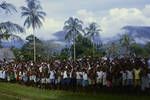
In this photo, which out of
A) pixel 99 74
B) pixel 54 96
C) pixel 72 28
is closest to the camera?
pixel 54 96

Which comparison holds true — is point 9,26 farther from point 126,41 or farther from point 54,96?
point 126,41

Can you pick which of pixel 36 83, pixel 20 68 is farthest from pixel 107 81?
pixel 20 68

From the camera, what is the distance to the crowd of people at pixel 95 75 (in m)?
28.8

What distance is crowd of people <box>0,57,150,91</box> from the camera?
94.5ft

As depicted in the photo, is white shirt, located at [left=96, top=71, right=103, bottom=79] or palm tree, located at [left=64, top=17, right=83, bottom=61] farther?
palm tree, located at [left=64, top=17, right=83, bottom=61]

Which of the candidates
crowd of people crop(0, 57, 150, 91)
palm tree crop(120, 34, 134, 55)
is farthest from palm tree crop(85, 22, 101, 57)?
crowd of people crop(0, 57, 150, 91)

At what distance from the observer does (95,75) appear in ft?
103

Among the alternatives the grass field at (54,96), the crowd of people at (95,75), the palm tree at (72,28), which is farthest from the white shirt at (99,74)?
the palm tree at (72,28)

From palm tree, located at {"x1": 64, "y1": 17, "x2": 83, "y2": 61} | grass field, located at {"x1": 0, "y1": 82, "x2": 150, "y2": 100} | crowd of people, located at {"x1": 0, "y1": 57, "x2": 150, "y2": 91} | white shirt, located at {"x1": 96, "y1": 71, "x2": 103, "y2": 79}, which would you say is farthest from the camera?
palm tree, located at {"x1": 64, "y1": 17, "x2": 83, "y2": 61}

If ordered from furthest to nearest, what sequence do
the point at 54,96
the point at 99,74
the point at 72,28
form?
the point at 72,28
the point at 99,74
the point at 54,96

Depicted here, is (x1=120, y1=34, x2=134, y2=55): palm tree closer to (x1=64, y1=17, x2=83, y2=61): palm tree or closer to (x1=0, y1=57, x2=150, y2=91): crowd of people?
(x1=64, y1=17, x2=83, y2=61): palm tree

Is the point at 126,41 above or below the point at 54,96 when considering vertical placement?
above

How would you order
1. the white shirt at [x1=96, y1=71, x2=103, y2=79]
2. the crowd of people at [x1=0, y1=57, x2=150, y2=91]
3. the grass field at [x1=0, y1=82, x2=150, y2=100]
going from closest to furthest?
the grass field at [x1=0, y1=82, x2=150, y2=100] → the crowd of people at [x1=0, y1=57, x2=150, y2=91] → the white shirt at [x1=96, y1=71, x2=103, y2=79]

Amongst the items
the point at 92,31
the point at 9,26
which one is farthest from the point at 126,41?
the point at 9,26
